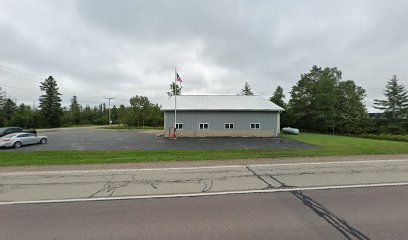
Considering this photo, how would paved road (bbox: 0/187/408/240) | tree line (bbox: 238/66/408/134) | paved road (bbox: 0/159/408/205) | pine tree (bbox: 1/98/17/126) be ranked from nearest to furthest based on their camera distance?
paved road (bbox: 0/187/408/240), paved road (bbox: 0/159/408/205), tree line (bbox: 238/66/408/134), pine tree (bbox: 1/98/17/126)

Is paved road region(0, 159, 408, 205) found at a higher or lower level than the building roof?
lower

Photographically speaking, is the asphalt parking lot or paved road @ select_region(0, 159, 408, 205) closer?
paved road @ select_region(0, 159, 408, 205)

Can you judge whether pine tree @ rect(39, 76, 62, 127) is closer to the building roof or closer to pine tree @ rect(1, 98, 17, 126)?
pine tree @ rect(1, 98, 17, 126)

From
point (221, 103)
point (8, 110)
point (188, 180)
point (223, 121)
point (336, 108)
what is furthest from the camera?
point (8, 110)

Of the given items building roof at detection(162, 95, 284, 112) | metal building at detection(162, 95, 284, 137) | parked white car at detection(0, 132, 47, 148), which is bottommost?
parked white car at detection(0, 132, 47, 148)

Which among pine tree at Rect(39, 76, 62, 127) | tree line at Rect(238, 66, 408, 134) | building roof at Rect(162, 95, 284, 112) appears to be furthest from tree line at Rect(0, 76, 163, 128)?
tree line at Rect(238, 66, 408, 134)

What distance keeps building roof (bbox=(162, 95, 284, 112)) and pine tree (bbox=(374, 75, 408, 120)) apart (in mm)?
25989

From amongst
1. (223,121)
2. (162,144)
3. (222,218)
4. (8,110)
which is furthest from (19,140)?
(8,110)

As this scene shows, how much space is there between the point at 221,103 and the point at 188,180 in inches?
1006

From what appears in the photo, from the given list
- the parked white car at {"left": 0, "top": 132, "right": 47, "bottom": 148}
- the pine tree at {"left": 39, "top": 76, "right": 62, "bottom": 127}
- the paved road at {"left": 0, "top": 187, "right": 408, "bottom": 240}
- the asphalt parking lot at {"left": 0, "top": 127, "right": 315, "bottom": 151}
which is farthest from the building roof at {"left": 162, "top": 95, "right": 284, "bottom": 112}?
the pine tree at {"left": 39, "top": 76, "right": 62, "bottom": 127}

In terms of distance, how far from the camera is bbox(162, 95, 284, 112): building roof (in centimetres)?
3014

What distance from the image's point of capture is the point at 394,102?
4225 cm

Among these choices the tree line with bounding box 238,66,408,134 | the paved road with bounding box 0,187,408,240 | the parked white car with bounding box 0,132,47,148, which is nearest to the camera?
the paved road with bounding box 0,187,408,240

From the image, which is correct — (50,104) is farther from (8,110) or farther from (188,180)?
(188,180)
